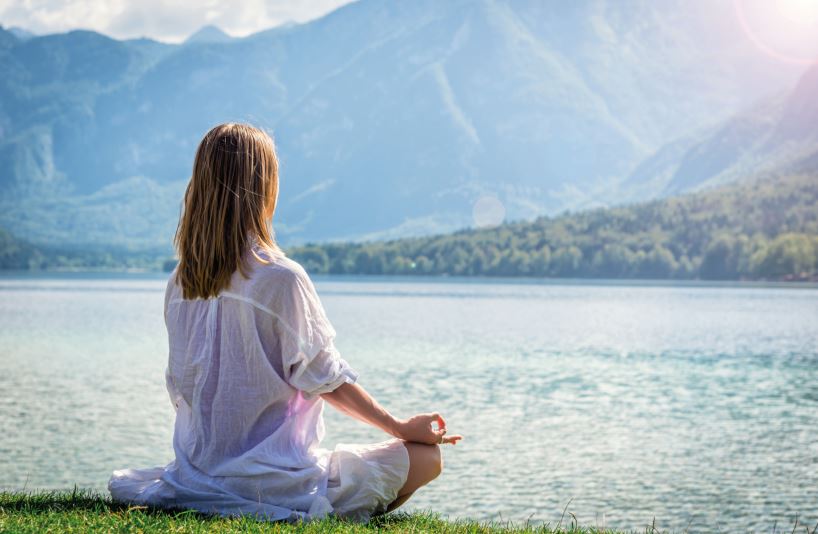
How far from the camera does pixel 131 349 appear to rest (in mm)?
41062

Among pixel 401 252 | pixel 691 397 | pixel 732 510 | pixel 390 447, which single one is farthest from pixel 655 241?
pixel 390 447

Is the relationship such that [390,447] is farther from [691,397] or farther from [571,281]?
[571,281]

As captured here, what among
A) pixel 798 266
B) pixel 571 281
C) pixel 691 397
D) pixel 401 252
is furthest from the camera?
pixel 401 252

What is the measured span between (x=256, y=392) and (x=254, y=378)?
79 mm

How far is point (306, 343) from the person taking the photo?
5512 millimetres

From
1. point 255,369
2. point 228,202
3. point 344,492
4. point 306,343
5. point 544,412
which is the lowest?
point 544,412

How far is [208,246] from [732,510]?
37.4 ft

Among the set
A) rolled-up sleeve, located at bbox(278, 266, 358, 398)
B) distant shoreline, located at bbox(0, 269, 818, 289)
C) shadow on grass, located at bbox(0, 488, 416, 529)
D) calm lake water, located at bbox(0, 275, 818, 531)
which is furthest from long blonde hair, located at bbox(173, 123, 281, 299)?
distant shoreline, located at bbox(0, 269, 818, 289)

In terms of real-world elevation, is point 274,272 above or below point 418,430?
above

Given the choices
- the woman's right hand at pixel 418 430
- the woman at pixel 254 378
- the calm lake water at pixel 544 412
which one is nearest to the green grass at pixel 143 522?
the woman at pixel 254 378

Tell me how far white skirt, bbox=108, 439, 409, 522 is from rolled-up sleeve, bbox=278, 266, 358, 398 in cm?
49

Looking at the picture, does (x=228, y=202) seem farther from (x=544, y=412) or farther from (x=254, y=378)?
(x=544, y=412)

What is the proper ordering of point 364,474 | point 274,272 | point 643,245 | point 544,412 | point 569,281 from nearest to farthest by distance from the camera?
point 274,272
point 364,474
point 544,412
point 643,245
point 569,281

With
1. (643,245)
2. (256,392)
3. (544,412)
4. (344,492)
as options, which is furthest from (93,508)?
(643,245)
